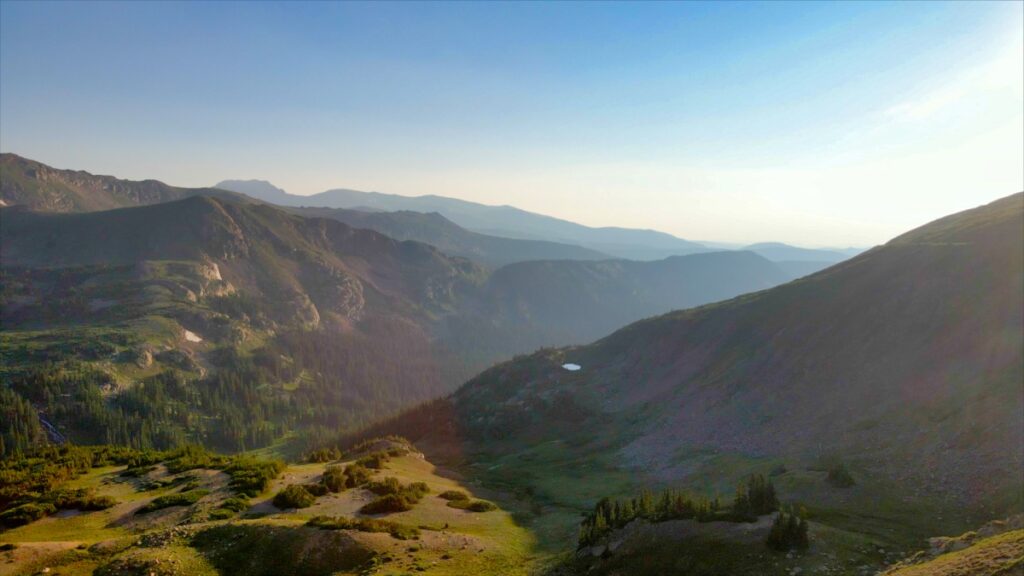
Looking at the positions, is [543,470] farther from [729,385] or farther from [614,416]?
[729,385]

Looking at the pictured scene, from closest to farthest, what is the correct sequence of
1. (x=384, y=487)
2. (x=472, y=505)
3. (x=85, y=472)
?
1. (x=472, y=505)
2. (x=384, y=487)
3. (x=85, y=472)

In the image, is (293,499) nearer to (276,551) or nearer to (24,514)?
(276,551)

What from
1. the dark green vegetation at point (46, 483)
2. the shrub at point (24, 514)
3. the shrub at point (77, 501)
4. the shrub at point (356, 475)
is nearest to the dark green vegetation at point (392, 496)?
the shrub at point (356, 475)

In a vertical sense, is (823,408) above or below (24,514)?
above

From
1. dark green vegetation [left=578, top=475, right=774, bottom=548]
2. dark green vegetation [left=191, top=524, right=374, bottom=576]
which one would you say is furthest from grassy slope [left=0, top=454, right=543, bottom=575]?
dark green vegetation [left=578, top=475, right=774, bottom=548]

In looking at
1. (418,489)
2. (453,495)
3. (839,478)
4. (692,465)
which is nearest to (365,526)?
(418,489)

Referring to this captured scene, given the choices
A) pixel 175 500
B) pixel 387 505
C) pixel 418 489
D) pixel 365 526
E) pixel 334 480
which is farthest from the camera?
pixel 418 489

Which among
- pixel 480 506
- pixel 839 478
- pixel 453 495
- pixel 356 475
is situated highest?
pixel 839 478

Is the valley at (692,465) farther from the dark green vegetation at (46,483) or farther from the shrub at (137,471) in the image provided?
the dark green vegetation at (46,483)
